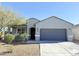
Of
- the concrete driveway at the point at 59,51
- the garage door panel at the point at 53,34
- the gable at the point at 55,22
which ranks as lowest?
the concrete driveway at the point at 59,51

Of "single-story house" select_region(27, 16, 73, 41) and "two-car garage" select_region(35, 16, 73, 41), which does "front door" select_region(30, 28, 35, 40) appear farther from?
"two-car garage" select_region(35, 16, 73, 41)

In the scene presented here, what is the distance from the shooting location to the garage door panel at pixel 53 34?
63.1 ft

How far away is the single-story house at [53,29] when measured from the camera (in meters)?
19.2

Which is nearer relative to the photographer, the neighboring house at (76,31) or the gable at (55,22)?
the gable at (55,22)

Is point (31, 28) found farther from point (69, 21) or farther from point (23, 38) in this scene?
point (69, 21)

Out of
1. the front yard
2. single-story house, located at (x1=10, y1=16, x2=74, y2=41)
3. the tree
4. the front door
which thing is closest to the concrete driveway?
the front yard

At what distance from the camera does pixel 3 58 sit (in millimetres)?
8609

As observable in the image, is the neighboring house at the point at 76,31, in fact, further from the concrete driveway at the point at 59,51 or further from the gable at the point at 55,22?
the concrete driveway at the point at 59,51

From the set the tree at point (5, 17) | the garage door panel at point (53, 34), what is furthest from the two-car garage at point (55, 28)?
the tree at point (5, 17)

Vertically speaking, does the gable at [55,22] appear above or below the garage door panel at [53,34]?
above

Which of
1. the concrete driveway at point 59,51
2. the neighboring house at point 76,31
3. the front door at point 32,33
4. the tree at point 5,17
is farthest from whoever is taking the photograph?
the front door at point 32,33

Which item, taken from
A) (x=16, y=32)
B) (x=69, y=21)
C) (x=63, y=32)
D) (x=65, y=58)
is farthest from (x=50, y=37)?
(x=65, y=58)

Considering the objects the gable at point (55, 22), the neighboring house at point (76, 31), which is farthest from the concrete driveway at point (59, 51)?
the neighboring house at point (76, 31)

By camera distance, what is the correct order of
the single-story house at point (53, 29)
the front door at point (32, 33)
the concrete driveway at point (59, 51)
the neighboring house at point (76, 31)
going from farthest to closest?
the front door at point (32, 33)
the neighboring house at point (76, 31)
the single-story house at point (53, 29)
the concrete driveway at point (59, 51)
